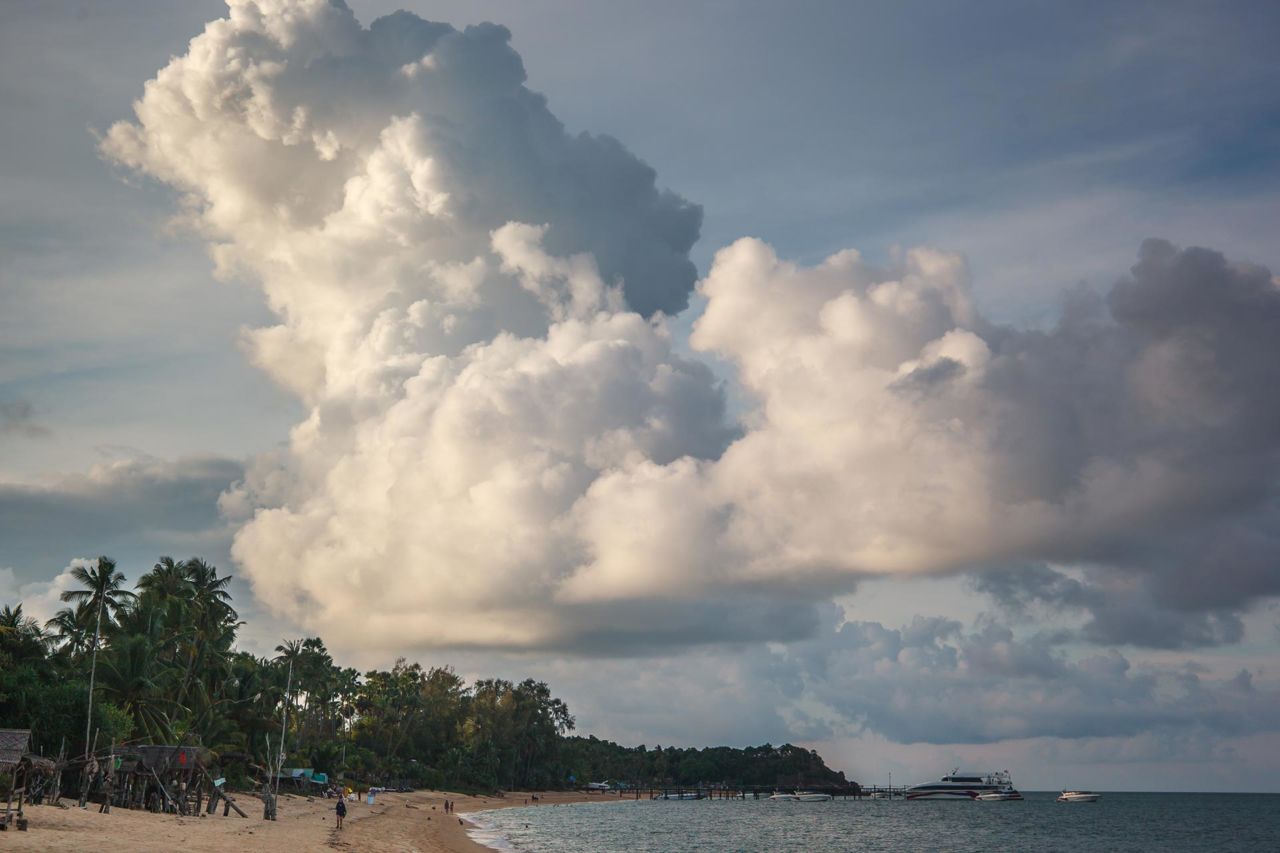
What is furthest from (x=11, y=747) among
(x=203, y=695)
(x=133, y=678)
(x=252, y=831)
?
(x=203, y=695)

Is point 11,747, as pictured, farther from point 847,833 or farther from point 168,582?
point 847,833

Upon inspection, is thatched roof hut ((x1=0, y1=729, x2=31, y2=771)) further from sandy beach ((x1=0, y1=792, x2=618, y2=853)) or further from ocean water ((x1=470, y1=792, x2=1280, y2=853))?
ocean water ((x1=470, y1=792, x2=1280, y2=853))

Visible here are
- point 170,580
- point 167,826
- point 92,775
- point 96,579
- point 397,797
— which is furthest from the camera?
point 397,797

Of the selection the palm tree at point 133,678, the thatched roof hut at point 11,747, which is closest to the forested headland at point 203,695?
the palm tree at point 133,678

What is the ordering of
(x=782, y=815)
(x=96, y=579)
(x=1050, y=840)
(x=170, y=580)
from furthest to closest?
(x=782, y=815)
(x=1050, y=840)
(x=170, y=580)
(x=96, y=579)

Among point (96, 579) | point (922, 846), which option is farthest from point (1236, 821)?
point (96, 579)

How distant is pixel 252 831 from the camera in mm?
57625

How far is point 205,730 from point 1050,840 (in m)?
90.1

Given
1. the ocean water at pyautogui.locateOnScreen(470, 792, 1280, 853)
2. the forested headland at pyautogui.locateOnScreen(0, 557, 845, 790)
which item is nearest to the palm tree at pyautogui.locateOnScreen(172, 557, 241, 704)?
the forested headland at pyautogui.locateOnScreen(0, 557, 845, 790)

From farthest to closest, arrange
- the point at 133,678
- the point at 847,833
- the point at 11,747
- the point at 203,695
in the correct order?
1. the point at 847,833
2. the point at 203,695
3. the point at 133,678
4. the point at 11,747

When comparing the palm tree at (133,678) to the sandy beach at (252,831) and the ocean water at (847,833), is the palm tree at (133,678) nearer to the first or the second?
the sandy beach at (252,831)

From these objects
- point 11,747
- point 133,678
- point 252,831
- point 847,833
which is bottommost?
point 847,833

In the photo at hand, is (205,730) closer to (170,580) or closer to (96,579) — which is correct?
(170,580)

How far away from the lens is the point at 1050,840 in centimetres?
12025
